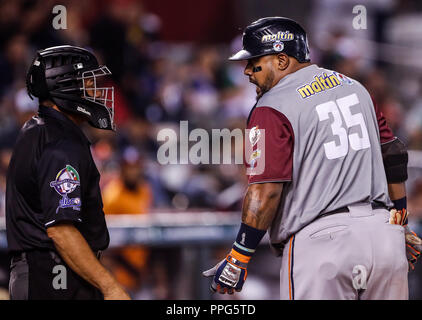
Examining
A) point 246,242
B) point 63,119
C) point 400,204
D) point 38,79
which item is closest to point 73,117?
point 63,119

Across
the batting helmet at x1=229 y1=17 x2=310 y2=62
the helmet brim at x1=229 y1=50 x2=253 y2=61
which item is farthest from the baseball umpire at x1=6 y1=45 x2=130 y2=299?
the batting helmet at x1=229 y1=17 x2=310 y2=62

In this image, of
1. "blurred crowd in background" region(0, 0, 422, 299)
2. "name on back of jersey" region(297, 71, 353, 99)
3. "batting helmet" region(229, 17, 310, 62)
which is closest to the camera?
"name on back of jersey" region(297, 71, 353, 99)

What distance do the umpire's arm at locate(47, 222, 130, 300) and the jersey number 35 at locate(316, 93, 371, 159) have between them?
1371mm

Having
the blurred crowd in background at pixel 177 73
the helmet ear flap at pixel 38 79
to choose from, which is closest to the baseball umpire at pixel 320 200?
the helmet ear flap at pixel 38 79

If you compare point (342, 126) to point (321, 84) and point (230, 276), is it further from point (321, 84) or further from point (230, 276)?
point (230, 276)

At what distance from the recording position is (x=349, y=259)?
372cm

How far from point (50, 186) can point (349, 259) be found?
1610mm

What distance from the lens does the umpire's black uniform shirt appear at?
3516 mm

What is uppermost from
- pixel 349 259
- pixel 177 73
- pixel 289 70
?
pixel 177 73

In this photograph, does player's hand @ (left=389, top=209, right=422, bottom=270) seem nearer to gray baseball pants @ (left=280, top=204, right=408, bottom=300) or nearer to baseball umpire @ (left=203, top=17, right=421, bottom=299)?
baseball umpire @ (left=203, top=17, right=421, bottom=299)

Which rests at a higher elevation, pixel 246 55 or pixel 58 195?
pixel 246 55

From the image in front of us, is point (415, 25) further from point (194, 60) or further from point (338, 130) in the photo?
point (338, 130)

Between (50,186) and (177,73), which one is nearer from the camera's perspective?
(50,186)

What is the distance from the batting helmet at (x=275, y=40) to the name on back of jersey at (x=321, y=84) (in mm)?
185
